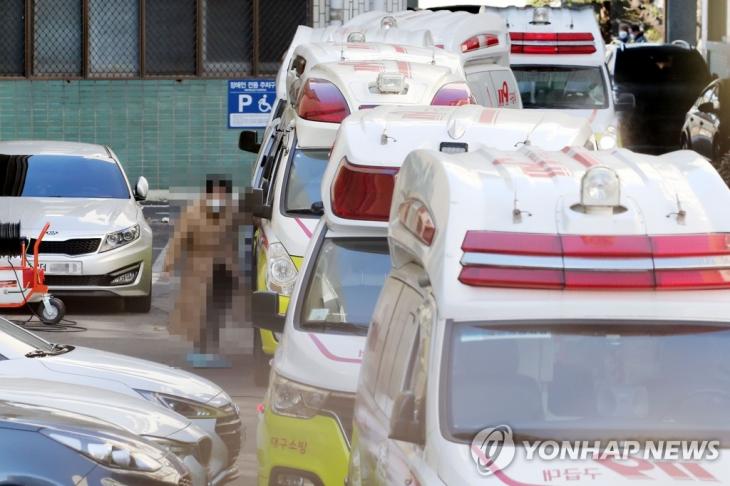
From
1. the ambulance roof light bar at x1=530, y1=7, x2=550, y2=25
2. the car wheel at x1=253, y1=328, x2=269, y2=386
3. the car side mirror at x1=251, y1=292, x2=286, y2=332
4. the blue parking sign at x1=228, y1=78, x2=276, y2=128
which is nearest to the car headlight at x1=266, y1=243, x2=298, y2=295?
the car wheel at x1=253, y1=328, x2=269, y2=386

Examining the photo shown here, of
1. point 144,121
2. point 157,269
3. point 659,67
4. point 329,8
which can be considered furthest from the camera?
point 659,67

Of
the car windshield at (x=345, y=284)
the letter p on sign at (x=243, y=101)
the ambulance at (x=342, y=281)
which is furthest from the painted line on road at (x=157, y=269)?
the car windshield at (x=345, y=284)

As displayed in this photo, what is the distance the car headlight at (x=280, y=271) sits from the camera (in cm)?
1160

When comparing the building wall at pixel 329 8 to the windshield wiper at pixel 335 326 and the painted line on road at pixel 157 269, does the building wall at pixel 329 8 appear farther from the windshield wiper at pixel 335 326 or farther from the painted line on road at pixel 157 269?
the windshield wiper at pixel 335 326

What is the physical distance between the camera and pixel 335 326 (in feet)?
26.0

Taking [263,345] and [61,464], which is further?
[263,345]

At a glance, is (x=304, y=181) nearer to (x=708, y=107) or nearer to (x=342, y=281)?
(x=342, y=281)

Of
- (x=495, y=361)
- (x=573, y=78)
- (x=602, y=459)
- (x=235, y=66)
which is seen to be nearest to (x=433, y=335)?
(x=495, y=361)

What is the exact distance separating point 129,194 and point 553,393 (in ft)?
39.1

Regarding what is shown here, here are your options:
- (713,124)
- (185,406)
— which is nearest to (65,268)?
(185,406)

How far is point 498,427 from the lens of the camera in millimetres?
4965

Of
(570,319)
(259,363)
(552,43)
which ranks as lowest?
(259,363)

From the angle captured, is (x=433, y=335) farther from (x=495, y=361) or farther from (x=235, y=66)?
(x=235, y=66)

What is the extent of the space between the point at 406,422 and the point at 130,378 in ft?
13.5
